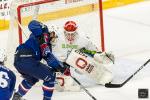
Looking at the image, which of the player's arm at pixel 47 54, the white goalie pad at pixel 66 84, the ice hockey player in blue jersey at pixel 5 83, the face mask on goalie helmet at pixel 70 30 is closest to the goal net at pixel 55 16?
the face mask on goalie helmet at pixel 70 30

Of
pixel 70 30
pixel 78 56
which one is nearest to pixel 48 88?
pixel 78 56

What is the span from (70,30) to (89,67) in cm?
48

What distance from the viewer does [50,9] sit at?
7.00 m

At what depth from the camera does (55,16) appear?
7051mm

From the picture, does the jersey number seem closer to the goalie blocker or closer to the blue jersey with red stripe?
the blue jersey with red stripe

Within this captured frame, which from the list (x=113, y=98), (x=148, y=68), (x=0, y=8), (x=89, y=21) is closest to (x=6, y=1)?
(x=0, y=8)

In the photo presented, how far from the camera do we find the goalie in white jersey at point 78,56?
601 cm

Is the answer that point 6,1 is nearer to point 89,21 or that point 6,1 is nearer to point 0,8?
point 0,8

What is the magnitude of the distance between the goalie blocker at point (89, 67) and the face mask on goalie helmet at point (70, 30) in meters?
0.34

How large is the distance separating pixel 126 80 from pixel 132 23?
8.99 feet

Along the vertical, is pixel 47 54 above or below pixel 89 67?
above

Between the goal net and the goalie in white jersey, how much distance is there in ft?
1.21

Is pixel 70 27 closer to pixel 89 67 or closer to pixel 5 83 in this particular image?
pixel 89 67

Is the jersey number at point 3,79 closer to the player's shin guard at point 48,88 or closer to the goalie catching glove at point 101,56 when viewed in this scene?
the player's shin guard at point 48,88
